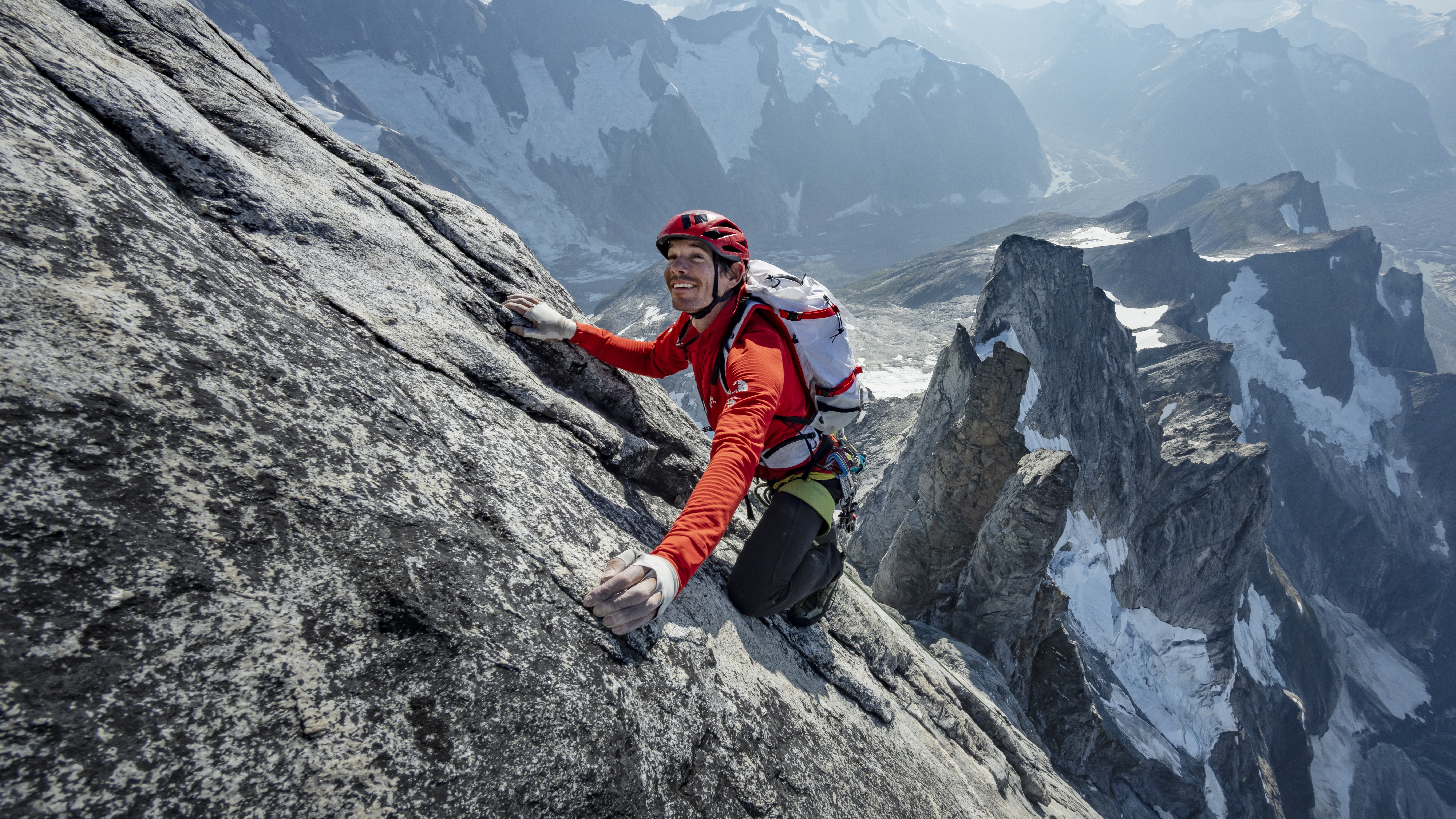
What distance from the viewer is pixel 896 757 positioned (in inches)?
216

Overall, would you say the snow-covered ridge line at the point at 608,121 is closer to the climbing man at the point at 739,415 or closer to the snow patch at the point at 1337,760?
the snow patch at the point at 1337,760

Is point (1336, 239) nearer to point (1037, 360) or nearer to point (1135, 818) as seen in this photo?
point (1037, 360)

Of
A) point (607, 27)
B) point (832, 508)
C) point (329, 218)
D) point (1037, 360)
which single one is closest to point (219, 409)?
point (329, 218)

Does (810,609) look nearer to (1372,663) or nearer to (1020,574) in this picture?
(1020,574)

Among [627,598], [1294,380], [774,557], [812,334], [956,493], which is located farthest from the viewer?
[1294,380]

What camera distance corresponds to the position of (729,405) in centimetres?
384

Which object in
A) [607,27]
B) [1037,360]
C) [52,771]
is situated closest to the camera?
[52,771]

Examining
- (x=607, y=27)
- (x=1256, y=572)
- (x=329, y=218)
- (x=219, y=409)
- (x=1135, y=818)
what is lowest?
(x=1135, y=818)

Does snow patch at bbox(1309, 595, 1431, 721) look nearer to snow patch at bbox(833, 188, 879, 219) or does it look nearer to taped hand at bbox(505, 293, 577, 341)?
taped hand at bbox(505, 293, 577, 341)

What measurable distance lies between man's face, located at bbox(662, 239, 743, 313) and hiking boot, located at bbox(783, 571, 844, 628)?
299 cm

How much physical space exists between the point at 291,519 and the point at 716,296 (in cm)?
299

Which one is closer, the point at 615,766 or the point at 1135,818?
the point at 615,766

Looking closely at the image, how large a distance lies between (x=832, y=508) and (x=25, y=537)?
4395mm

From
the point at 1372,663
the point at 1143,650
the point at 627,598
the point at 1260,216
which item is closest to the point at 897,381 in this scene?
the point at 1143,650
